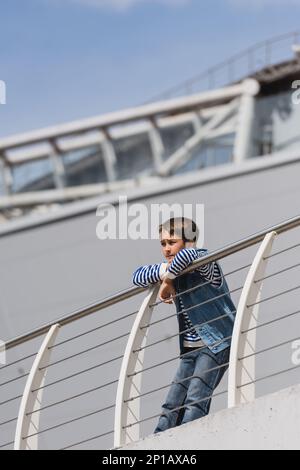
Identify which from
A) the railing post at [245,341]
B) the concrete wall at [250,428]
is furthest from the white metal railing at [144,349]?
the concrete wall at [250,428]

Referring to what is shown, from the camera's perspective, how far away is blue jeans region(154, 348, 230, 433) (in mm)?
6289

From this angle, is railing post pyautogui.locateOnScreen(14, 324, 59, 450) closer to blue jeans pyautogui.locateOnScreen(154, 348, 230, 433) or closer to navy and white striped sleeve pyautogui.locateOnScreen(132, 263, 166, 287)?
navy and white striped sleeve pyautogui.locateOnScreen(132, 263, 166, 287)

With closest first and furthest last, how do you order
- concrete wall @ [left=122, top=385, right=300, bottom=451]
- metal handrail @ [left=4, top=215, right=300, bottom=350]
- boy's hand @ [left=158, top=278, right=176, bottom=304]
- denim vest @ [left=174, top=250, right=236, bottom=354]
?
concrete wall @ [left=122, top=385, right=300, bottom=451] < metal handrail @ [left=4, top=215, right=300, bottom=350] < denim vest @ [left=174, top=250, right=236, bottom=354] < boy's hand @ [left=158, top=278, right=176, bottom=304]

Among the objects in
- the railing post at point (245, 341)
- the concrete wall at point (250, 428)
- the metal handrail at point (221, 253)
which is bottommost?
the concrete wall at point (250, 428)

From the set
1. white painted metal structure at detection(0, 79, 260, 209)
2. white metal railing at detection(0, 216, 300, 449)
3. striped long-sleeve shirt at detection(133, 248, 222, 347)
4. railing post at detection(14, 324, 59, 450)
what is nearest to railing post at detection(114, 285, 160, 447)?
white metal railing at detection(0, 216, 300, 449)

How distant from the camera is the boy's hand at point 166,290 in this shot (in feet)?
21.2

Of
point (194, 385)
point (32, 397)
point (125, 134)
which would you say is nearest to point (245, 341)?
point (194, 385)

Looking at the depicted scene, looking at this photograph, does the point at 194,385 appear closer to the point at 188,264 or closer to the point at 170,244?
the point at 188,264

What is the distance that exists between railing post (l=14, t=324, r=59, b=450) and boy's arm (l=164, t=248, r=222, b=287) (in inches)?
39.9

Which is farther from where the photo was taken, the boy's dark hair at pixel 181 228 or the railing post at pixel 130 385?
the railing post at pixel 130 385

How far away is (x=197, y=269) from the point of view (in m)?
6.36

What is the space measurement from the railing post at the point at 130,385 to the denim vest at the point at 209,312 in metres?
0.24

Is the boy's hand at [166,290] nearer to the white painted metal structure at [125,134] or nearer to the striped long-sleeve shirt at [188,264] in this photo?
the striped long-sleeve shirt at [188,264]
